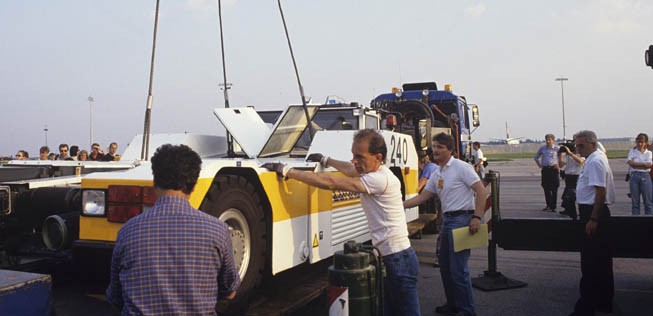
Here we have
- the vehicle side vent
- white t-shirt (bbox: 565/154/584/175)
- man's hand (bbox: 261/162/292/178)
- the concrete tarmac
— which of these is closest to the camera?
the vehicle side vent

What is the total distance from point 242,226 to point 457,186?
2156 millimetres

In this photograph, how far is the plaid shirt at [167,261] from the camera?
2205 millimetres

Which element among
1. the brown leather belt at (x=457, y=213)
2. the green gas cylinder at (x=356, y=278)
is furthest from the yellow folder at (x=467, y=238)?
the green gas cylinder at (x=356, y=278)

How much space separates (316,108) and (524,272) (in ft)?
11.3

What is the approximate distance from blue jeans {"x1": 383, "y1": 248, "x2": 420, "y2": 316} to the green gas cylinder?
Result: 18.2 inches

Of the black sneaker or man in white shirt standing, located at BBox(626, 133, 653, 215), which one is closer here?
the black sneaker

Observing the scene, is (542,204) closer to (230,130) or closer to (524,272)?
(524,272)

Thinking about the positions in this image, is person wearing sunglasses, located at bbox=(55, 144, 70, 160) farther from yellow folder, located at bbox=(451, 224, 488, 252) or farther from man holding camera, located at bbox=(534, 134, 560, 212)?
man holding camera, located at bbox=(534, 134, 560, 212)

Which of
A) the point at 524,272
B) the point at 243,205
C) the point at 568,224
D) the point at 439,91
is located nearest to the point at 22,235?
the point at 243,205

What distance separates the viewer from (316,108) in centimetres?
692

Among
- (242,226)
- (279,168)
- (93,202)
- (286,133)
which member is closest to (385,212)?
(279,168)

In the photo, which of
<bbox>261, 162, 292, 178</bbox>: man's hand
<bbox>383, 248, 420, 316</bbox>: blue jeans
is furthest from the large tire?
<bbox>383, 248, 420, 316</bbox>: blue jeans

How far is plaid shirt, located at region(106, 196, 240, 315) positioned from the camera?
2.21 m

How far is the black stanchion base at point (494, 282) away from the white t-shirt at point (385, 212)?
301cm
